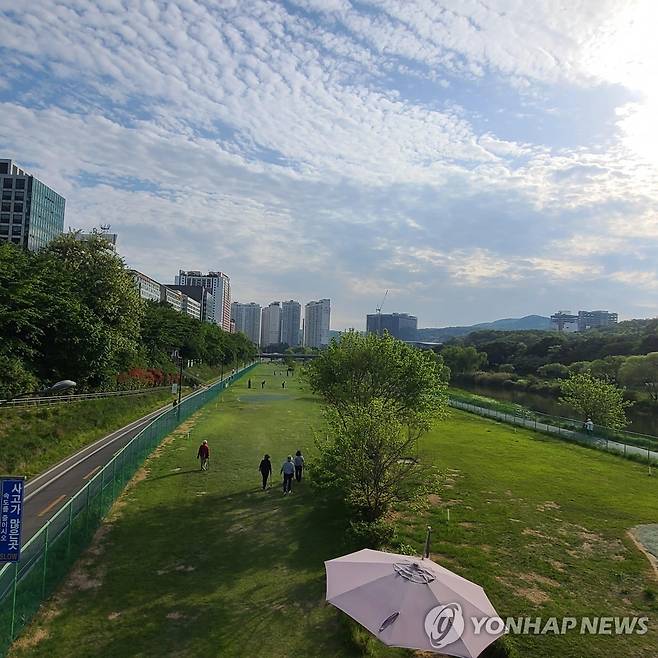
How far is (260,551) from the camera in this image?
51.3 feet

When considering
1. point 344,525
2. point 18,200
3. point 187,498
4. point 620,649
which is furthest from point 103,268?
point 18,200

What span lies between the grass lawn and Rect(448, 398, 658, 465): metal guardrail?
6011 mm

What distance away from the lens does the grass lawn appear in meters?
10.9

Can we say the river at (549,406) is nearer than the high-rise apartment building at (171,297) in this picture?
Yes

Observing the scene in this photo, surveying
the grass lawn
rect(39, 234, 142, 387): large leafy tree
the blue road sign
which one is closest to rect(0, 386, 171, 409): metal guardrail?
rect(39, 234, 142, 387): large leafy tree

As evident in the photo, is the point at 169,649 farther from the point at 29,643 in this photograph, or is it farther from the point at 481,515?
the point at 481,515

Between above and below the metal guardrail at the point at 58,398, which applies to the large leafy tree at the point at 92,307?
above

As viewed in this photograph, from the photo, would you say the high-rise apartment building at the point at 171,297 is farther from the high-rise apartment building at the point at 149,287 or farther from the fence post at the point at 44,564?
the fence post at the point at 44,564

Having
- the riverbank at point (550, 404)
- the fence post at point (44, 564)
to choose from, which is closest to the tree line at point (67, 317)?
the fence post at point (44, 564)

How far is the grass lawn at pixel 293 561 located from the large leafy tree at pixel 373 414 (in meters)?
1.46

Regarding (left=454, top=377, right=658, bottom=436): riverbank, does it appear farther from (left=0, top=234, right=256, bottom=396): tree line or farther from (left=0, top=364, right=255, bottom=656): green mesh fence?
(left=0, top=364, right=255, bottom=656): green mesh fence

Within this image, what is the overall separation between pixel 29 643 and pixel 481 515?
14850mm

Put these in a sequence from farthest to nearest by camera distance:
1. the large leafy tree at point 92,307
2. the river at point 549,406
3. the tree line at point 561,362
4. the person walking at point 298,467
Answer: the tree line at point 561,362
the river at point 549,406
the large leafy tree at point 92,307
the person walking at point 298,467

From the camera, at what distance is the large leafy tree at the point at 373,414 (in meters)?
17.1
